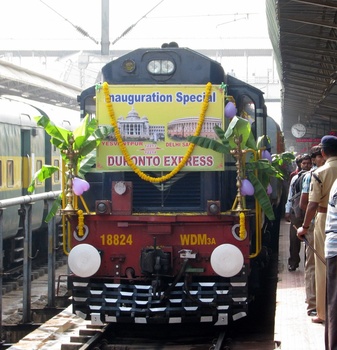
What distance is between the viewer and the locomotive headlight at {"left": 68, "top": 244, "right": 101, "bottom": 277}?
9.46 m

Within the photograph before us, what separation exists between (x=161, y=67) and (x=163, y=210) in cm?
167

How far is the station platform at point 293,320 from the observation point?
7.93m

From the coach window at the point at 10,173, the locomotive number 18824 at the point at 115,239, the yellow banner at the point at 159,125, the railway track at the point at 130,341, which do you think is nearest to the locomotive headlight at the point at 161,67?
the yellow banner at the point at 159,125

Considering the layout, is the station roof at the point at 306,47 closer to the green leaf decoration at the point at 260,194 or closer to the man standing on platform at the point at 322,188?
the green leaf decoration at the point at 260,194

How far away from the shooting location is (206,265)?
9.64 m

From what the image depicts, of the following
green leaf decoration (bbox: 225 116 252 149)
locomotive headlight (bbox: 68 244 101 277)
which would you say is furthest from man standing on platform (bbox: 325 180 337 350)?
locomotive headlight (bbox: 68 244 101 277)

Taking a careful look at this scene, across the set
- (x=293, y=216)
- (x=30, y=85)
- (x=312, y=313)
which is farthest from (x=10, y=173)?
(x=30, y=85)

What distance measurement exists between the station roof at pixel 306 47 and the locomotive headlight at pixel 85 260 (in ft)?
11.8

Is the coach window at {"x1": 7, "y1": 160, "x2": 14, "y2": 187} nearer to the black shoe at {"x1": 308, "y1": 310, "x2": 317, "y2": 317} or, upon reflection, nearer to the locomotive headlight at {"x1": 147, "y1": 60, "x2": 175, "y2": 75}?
the locomotive headlight at {"x1": 147, "y1": 60, "x2": 175, "y2": 75}

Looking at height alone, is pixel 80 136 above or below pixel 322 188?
above

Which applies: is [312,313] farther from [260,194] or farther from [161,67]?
[161,67]

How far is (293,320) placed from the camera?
8930 mm

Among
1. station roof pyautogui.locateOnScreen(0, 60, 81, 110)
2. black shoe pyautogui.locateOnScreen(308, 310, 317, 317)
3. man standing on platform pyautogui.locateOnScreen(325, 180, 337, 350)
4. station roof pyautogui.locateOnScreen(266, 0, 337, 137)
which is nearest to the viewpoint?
man standing on platform pyautogui.locateOnScreen(325, 180, 337, 350)

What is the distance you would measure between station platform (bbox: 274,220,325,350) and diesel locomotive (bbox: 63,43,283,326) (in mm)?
515
